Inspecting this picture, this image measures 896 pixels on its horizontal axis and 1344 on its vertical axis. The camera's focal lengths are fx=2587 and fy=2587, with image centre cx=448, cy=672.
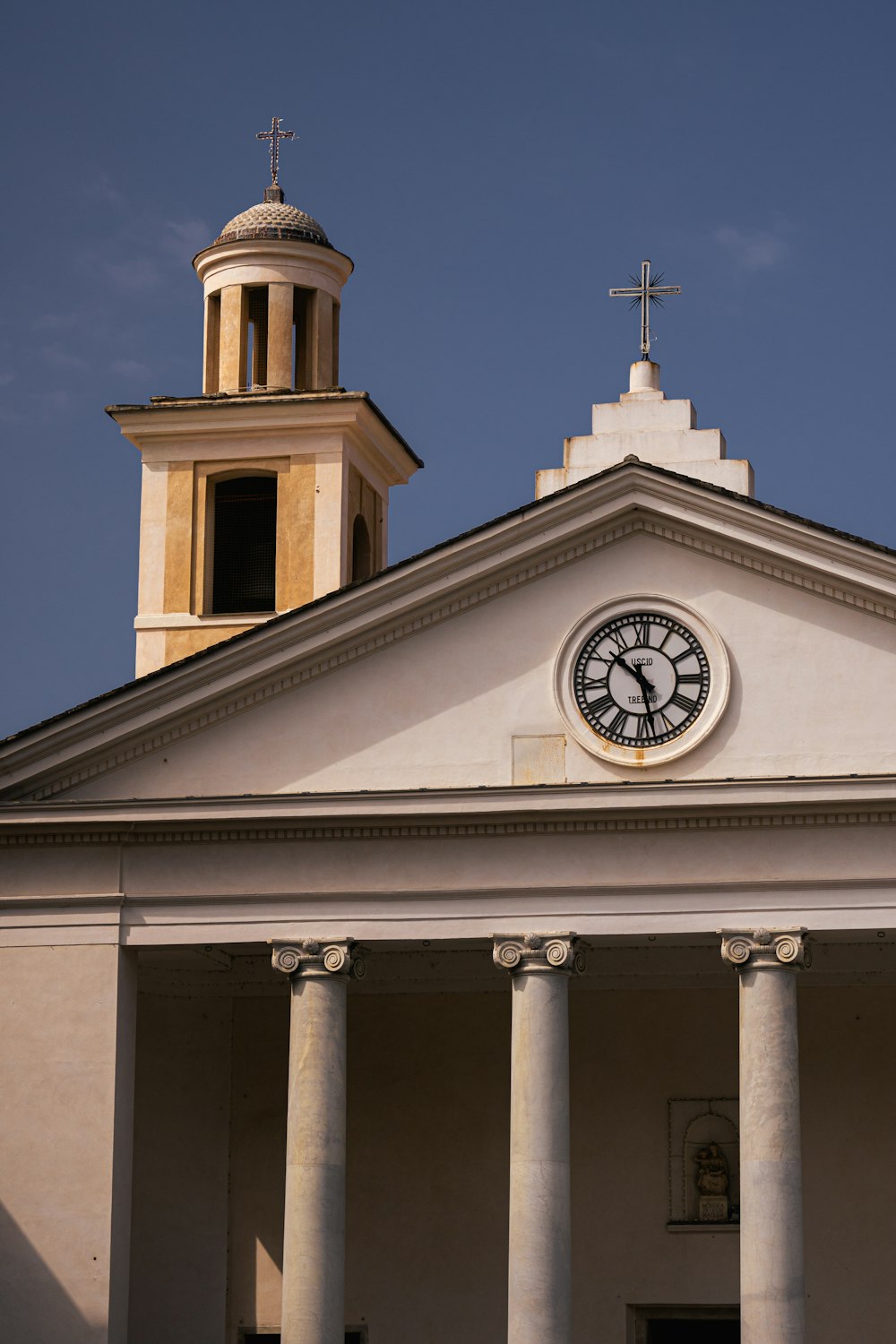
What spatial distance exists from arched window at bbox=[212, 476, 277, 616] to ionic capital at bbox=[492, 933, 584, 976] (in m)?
7.45

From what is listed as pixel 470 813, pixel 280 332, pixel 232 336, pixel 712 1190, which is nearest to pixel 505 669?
pixel 470 813

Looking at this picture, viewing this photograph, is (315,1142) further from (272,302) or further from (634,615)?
(272,302)

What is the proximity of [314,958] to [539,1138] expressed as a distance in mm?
2607

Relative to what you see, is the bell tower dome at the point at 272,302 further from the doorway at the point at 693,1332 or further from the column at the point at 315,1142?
the doorway at the point at 693,1332

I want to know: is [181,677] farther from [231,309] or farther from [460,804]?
[231,309]

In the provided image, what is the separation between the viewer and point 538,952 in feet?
75.3

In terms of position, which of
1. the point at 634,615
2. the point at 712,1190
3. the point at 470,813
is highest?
the point at 634,615

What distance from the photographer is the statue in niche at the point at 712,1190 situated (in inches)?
1014

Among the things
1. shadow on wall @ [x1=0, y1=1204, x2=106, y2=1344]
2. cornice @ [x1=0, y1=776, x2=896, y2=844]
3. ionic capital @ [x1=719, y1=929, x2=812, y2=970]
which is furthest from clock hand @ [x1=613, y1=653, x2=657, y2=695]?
shadow on wall @ [x1=0, y1=1204, x2=106, y2=1344]

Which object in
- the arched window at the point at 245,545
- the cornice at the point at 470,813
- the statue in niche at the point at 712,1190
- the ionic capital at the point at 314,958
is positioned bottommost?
the statue in niche at the point at 712,1190

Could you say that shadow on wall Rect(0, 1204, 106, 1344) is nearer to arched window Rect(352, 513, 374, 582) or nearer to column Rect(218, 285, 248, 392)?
arched window Rect(352, 513, 374, 582)

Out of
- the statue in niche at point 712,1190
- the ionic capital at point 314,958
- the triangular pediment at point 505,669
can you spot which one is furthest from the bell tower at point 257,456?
the statue in niche at point 712,1190

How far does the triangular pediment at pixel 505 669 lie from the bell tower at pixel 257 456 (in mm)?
5076

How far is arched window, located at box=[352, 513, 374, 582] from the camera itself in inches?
1212
